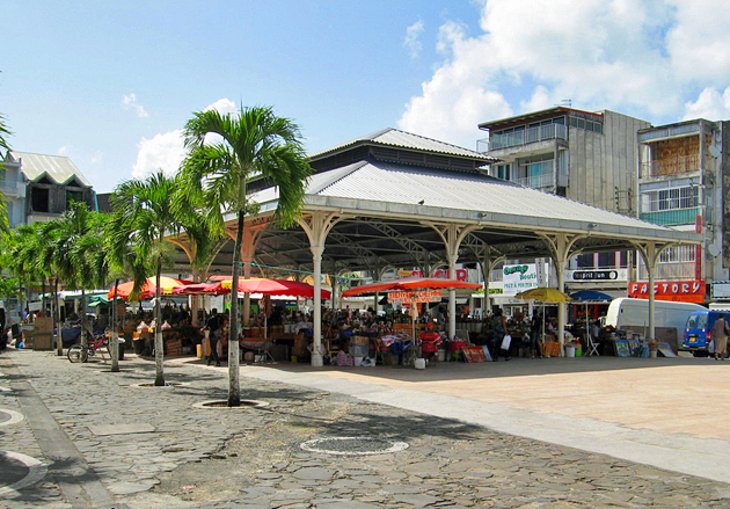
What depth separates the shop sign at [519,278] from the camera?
52.6 metres

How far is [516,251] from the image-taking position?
32.5 metres

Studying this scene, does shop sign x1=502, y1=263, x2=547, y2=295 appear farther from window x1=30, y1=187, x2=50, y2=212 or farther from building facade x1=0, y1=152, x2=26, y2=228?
building facade x1=0, y1=152, x2=26, y2=228

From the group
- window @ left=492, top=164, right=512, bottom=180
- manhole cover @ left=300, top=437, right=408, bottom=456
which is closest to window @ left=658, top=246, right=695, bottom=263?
window @ left=492, top=164, right=512, bottom=180

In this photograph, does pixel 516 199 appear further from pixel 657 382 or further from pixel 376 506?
pixel 376 506

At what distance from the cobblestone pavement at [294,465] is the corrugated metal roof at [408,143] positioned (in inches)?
624

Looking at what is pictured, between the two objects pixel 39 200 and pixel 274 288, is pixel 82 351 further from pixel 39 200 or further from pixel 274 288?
pixel 39 200

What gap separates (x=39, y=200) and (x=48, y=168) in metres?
4.21

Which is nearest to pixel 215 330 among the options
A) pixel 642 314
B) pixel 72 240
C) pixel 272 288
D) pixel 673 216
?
pixel 272 288

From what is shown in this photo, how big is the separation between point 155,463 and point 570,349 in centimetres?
1906

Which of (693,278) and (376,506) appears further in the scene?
(693,278)

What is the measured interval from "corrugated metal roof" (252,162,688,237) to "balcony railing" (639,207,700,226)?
63.4 feet

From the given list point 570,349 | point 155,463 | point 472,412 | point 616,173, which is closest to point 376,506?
point 155,463

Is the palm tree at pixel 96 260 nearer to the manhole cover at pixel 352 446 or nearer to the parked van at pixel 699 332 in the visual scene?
the manhole cover at pixel 352 446

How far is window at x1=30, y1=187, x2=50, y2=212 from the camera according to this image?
181ft
